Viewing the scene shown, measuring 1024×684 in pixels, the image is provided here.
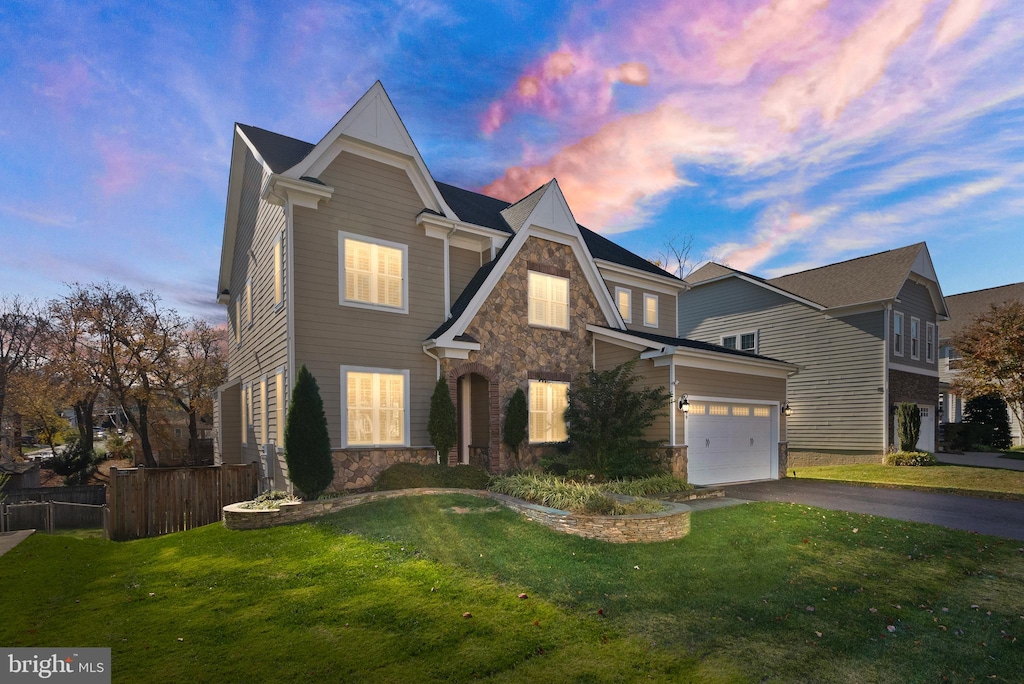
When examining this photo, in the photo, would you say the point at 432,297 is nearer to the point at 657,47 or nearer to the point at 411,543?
the point at 411,543

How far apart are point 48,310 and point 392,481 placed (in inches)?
1022

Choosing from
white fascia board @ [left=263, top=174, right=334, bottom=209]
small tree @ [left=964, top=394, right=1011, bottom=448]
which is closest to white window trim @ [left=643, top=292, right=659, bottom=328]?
white fascia board @ [left=263, top=174, right=334, bottom=209]

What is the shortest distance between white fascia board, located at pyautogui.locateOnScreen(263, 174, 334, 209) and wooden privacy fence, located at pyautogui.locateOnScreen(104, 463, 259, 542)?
21.1 feet

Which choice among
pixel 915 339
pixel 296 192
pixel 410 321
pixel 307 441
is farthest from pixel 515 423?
pixel 915 339

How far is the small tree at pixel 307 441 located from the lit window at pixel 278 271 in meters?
2.19

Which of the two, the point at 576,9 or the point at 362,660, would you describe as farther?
the point at 576,9

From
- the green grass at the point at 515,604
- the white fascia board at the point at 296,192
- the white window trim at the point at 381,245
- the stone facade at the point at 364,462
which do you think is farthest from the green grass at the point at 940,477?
the white fascia board at the point at 296,192

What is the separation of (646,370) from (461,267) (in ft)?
21.2

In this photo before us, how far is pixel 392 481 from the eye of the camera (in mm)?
11430

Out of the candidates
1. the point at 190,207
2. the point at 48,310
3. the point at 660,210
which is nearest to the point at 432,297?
the point at 190,207

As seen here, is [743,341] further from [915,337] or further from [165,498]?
[165,498]

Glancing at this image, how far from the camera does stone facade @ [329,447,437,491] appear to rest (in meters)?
11.1

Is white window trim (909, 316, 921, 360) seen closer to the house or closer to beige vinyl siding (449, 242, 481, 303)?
the house

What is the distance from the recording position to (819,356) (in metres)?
22.4
